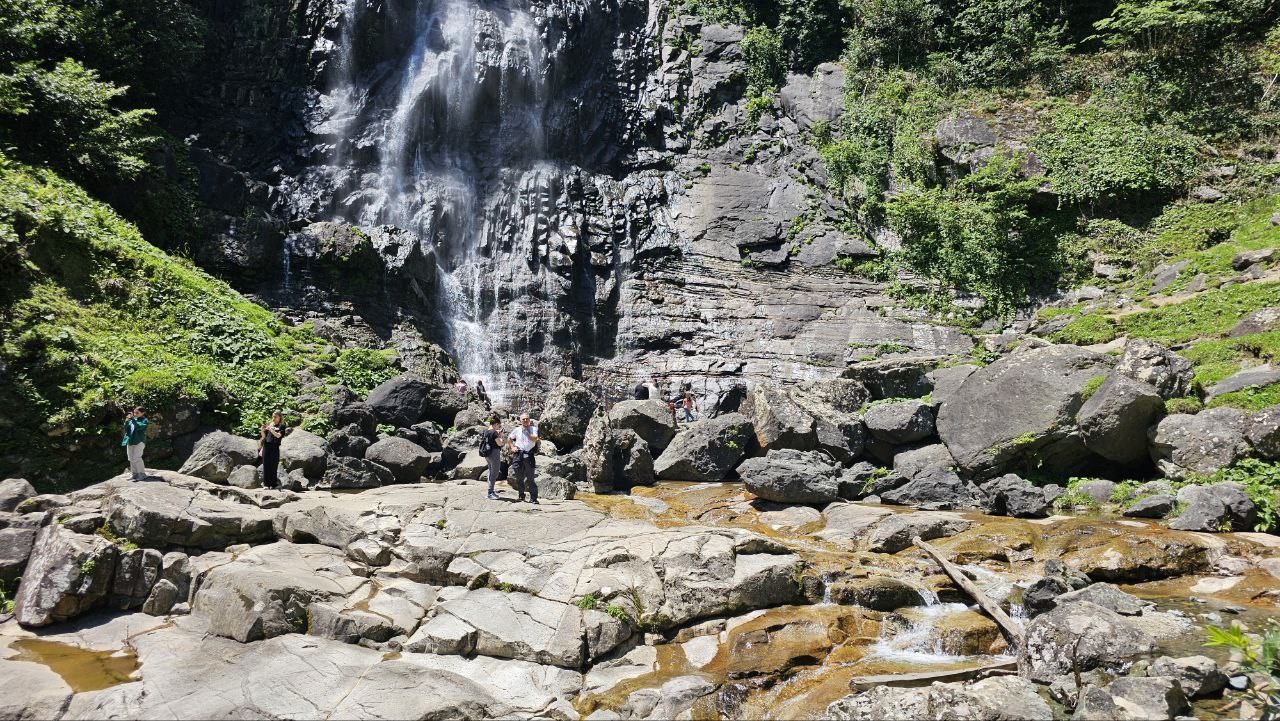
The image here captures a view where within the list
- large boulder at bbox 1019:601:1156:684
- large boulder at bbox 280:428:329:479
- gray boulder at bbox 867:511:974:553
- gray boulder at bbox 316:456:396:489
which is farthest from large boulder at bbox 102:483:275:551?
large boulder at bbox 1019:601:1156:684

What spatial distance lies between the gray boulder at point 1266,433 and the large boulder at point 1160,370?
157cm

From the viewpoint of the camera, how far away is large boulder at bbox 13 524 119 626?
841 cm

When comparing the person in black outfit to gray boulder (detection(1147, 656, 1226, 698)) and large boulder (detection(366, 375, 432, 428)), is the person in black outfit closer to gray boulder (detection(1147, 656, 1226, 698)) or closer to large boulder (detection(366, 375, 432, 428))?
large boulder (detection(366, 375, 432, 428))

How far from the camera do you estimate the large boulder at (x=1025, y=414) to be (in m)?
13.9

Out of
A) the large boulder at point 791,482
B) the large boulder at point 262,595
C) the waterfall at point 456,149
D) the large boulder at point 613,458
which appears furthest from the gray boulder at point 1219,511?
the waterfall at point 456,149

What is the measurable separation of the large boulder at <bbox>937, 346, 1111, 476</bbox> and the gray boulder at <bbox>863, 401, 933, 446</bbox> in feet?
1.24

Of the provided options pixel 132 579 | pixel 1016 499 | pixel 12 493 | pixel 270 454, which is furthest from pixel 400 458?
pixel 1016 499

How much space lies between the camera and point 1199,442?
12180mm

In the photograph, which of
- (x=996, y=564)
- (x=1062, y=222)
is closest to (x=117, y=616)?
(x=996, y=564)

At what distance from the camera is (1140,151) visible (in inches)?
850

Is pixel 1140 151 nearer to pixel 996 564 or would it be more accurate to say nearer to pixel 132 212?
pixel 996 564

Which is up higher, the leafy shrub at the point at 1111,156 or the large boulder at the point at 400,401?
the leafy shrub at the point at 1111,156

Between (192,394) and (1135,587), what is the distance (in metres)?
16.4

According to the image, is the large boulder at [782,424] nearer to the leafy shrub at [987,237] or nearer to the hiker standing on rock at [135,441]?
the leafy shrub at [987,237]
